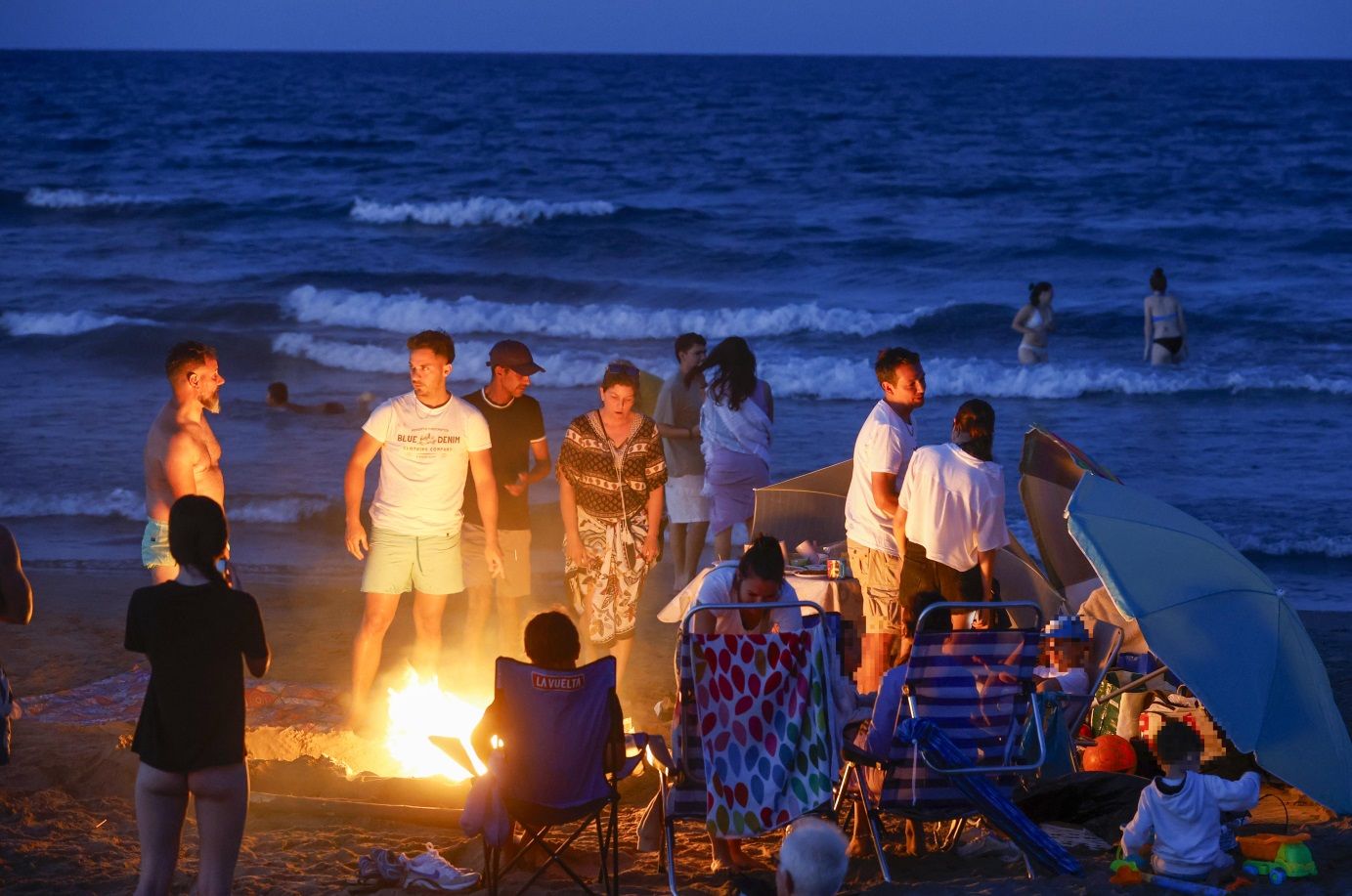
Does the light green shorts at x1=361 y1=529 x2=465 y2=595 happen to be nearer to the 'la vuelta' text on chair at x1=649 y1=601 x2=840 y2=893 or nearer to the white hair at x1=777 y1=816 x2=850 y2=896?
the 'la vuelta' text on chair at x1=649 y1=601 x2=840 y2=893

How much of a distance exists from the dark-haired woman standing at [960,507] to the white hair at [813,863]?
2111 mm

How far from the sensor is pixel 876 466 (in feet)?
21.8

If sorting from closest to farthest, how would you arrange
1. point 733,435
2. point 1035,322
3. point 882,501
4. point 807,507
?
point 882,501
point 807,507
point 733,435
point 1035,322

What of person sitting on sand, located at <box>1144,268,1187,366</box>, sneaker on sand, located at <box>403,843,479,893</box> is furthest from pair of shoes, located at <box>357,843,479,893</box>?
person sitting on sand, located at <box>1144,268,1187,366</box>

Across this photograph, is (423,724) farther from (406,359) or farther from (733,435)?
(406,359)

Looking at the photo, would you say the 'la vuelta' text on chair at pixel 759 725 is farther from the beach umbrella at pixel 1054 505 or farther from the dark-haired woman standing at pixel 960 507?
the beach umbrella at pixel 1054 505

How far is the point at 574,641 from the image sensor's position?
16.3 feet

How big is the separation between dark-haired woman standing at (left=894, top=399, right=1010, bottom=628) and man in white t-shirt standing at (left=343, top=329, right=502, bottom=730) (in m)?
1.99

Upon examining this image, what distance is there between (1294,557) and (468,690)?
693 cm

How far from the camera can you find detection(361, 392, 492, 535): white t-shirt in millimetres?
6512

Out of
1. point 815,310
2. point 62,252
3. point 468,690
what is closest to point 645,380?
point 468,690

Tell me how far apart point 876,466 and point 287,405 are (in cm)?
1086

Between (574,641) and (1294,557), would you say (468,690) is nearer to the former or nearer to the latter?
(574,641)

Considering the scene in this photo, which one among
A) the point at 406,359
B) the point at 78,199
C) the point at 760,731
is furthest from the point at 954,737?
the point at 78,199
